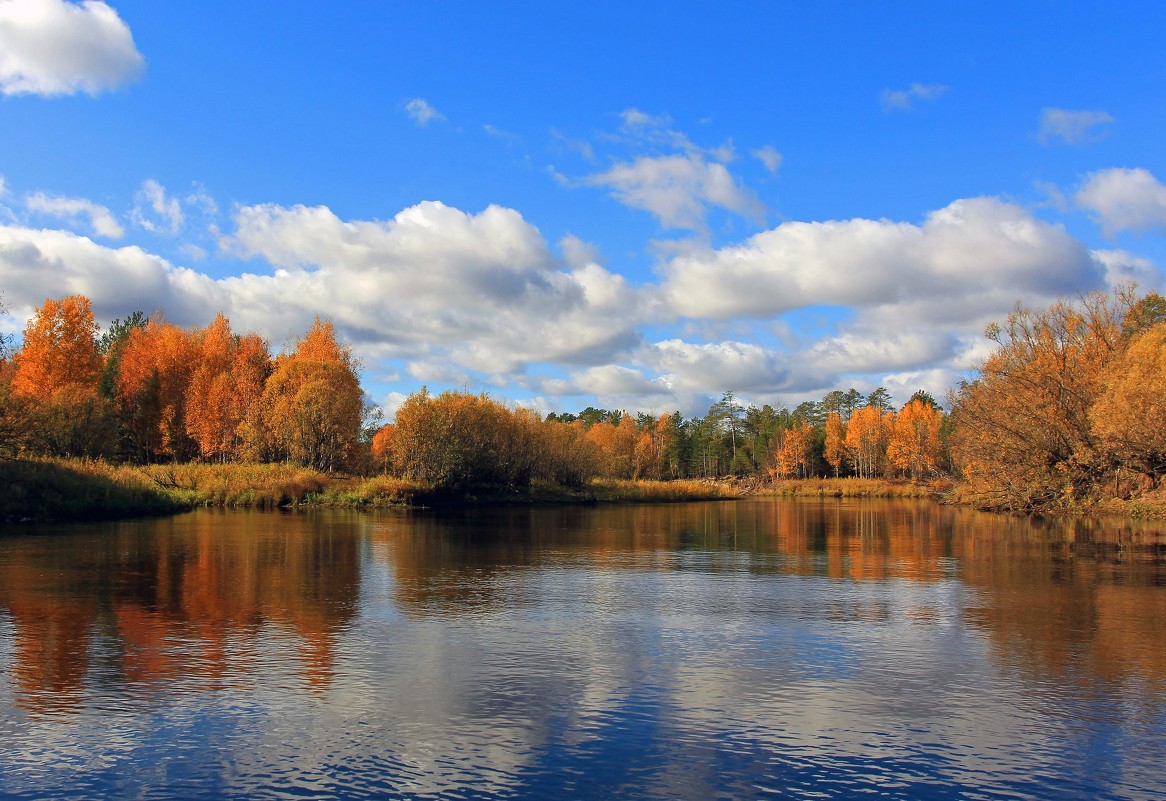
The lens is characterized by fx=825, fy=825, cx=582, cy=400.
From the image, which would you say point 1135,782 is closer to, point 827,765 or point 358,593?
point 827,765

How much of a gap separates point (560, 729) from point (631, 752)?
961 millimetres

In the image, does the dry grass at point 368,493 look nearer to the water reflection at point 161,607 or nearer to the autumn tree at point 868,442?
the water reflection at point 161,607

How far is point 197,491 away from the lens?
157 feet

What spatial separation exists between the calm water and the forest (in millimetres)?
25977

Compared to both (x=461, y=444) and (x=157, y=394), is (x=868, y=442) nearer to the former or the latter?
(x=461, y=444)

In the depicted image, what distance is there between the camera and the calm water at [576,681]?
24.1 ft

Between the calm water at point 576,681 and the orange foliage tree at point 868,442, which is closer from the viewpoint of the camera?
the calm water at point 576,681

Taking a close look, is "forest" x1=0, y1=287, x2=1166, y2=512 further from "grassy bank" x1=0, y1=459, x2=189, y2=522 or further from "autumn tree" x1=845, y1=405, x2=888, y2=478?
"autumn tree" x1=845, y1=405, x2=888, y2=478

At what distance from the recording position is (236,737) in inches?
321

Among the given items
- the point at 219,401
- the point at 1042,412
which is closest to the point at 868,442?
the point at 1042,412

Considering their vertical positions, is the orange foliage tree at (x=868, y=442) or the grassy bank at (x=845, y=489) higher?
the orange foliage tree at (x=868, y=442)

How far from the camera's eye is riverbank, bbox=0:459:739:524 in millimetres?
35969

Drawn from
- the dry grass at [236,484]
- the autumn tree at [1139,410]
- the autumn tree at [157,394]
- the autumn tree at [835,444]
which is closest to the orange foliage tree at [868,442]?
the autumn tree at [835,444]

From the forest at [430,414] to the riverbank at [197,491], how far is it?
1.83 m
